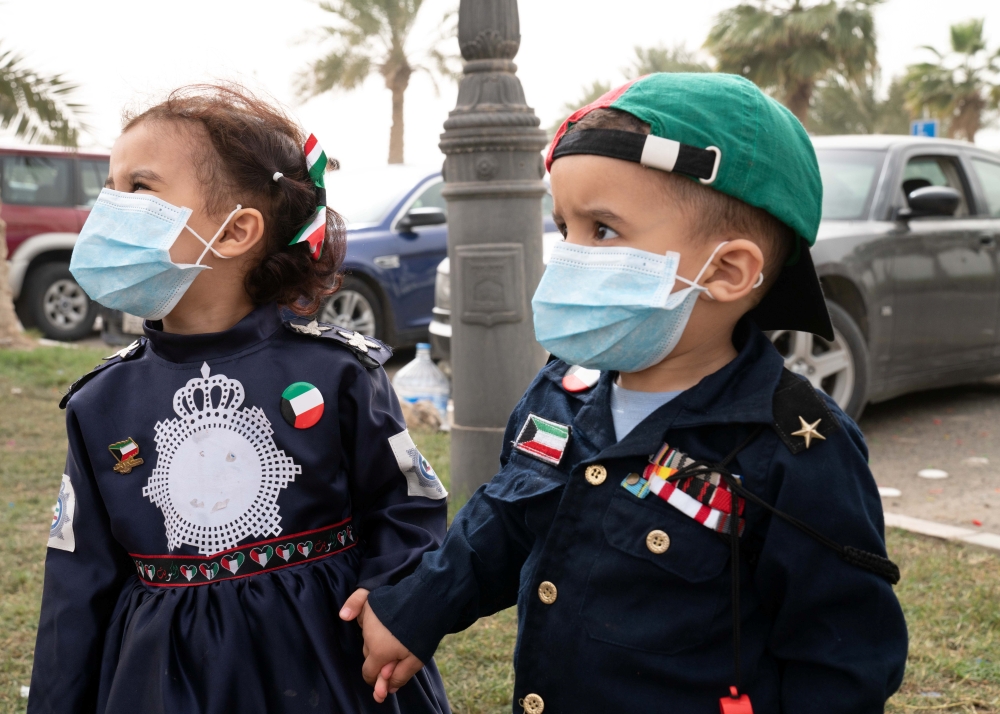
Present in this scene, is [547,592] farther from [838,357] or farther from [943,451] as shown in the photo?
[943,451]

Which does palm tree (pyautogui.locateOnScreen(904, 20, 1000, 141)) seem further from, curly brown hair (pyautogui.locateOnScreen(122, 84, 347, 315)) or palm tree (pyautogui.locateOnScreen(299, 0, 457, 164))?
curly brown hair (pyautogui.locateOnScreen(122, 84, 347, 315))

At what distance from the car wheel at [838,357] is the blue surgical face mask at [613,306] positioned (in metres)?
3.75

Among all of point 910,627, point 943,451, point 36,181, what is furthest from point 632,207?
point 36,181

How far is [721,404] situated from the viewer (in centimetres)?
148

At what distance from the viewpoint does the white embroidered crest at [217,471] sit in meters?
1.81

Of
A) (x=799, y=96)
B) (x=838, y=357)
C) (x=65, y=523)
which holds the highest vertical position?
(x=65, y=523)

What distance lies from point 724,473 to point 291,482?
2.71ft

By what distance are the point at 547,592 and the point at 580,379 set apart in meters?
0.38

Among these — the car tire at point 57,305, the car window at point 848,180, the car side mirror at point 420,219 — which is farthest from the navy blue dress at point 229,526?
the car tire at point 57,305

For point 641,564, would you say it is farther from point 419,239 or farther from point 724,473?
point 419,239

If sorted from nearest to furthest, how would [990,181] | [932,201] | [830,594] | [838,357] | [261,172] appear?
[830,594]
[261,172]
[838,357]
[932,201]
[990,181]

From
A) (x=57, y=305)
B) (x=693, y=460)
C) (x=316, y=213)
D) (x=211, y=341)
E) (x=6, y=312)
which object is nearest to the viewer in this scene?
(x=693, y=460)

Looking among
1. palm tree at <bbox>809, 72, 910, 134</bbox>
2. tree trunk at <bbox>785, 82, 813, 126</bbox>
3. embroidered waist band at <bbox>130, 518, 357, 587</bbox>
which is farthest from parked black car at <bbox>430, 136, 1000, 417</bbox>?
palm tree at <bbox>809, 72, 910, 134</bbox>

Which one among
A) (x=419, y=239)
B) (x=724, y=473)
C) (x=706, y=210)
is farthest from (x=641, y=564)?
(x=419, y=239)
